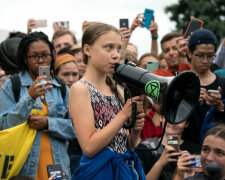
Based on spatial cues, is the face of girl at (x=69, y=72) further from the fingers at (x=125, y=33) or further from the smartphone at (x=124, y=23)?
the smartphone at (x=124, y=23)

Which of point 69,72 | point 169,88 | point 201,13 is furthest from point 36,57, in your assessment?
point 201,13

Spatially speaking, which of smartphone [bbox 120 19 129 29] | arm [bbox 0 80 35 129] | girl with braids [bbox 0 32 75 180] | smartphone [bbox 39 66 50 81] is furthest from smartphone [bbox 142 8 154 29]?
arm [bbox 0 80 35 129]

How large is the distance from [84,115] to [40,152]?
1.19m

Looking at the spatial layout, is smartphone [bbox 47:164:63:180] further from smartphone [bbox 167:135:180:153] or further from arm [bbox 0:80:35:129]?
smartphone [bbox 167:135:180:153]

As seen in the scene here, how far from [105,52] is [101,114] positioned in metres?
0.43

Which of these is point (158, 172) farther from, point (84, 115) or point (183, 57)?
point (183, 57)

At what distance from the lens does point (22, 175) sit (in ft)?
11.5

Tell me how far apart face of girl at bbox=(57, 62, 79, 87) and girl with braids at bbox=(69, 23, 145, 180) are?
185 centimetres

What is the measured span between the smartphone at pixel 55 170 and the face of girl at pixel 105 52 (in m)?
1.09

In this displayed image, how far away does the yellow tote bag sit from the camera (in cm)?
340

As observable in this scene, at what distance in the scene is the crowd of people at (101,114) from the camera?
8.74ft

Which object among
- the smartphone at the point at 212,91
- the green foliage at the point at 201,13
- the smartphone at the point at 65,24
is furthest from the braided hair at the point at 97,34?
the green foliage at the point at 201,13

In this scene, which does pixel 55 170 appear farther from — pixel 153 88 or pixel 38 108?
pixel 153 88

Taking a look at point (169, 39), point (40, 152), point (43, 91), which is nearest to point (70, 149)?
point (40, 152)
